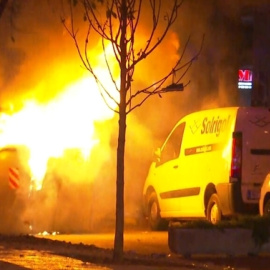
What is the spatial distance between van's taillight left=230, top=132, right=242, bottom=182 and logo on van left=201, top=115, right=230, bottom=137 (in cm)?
43

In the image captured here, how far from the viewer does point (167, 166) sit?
18.9 meters

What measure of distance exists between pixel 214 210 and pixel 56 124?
5173mm

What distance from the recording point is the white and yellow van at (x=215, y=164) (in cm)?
1638

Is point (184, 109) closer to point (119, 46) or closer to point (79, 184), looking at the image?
point (79, 184)

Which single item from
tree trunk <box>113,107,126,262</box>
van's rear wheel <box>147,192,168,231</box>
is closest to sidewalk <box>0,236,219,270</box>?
tree trunk <box>113,107,126,262</box>

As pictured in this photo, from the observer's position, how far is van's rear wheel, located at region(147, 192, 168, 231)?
19406 mm

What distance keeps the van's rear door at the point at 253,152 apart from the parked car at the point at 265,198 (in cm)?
68

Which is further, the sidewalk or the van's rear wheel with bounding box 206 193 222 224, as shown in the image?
the van's rear wheel with bounding box 206 193 222 224

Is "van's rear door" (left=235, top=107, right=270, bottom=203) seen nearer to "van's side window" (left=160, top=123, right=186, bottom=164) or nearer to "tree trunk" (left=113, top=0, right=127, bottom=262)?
"van's side window" (left=160, top=123, right=186, bottom=164)

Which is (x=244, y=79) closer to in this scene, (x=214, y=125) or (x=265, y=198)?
(x=214, y=125)

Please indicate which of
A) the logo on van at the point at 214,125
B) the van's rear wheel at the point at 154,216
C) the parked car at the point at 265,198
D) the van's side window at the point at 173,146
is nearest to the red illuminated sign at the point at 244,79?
the van's rear wheel at the point at 154,216

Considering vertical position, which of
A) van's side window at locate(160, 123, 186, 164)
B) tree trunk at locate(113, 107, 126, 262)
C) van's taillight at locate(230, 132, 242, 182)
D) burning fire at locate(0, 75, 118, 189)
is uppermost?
burning fire at locate(0, 75, 118, 189)

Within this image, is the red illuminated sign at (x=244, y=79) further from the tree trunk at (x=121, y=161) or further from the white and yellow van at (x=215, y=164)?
the tree trunk at (x=121, y=161)

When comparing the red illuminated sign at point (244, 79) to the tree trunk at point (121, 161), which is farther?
the red illuminated sign at point (244, 79)
